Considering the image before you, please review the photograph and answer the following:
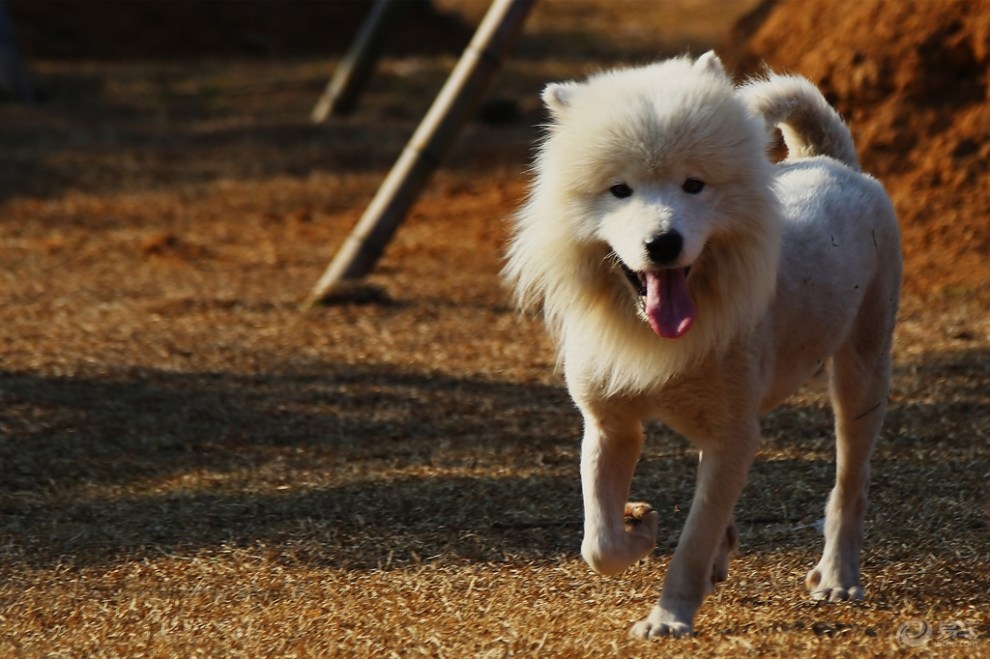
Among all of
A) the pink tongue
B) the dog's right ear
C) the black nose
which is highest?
Result: the dog's right ear

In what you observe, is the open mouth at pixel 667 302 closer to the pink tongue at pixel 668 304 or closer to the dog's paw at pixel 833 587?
the pink tongue at pixel 668 304

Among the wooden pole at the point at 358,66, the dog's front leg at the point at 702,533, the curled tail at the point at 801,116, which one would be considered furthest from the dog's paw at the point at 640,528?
the wooden pole at the point at 358,66

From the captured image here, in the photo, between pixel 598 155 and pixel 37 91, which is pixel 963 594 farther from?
pixel 37 91

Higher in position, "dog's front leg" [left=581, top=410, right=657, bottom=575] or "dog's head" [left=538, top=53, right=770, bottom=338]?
"dog's head" [left=538, top=53, right=770, bottom=338]

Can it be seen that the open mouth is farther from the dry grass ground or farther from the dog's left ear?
the dry grass ground

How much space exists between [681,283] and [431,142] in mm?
5089

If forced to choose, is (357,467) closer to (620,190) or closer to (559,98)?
(559,98)

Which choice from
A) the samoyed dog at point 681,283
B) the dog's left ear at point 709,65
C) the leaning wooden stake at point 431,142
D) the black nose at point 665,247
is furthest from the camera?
the leaning wooden stake at point 431,142

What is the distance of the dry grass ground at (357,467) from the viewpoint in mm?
4320

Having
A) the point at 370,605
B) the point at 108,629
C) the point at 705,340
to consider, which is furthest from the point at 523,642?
the point at 108,629

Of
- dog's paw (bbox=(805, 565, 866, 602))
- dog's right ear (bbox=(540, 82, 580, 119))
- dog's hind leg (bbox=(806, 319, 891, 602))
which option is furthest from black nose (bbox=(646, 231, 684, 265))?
dog's paw (bbox=(805, 565, 866, 602))

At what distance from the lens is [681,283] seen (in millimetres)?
3744

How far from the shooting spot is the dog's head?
360 centimetres

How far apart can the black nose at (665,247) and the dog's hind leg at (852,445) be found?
1.28 metres
